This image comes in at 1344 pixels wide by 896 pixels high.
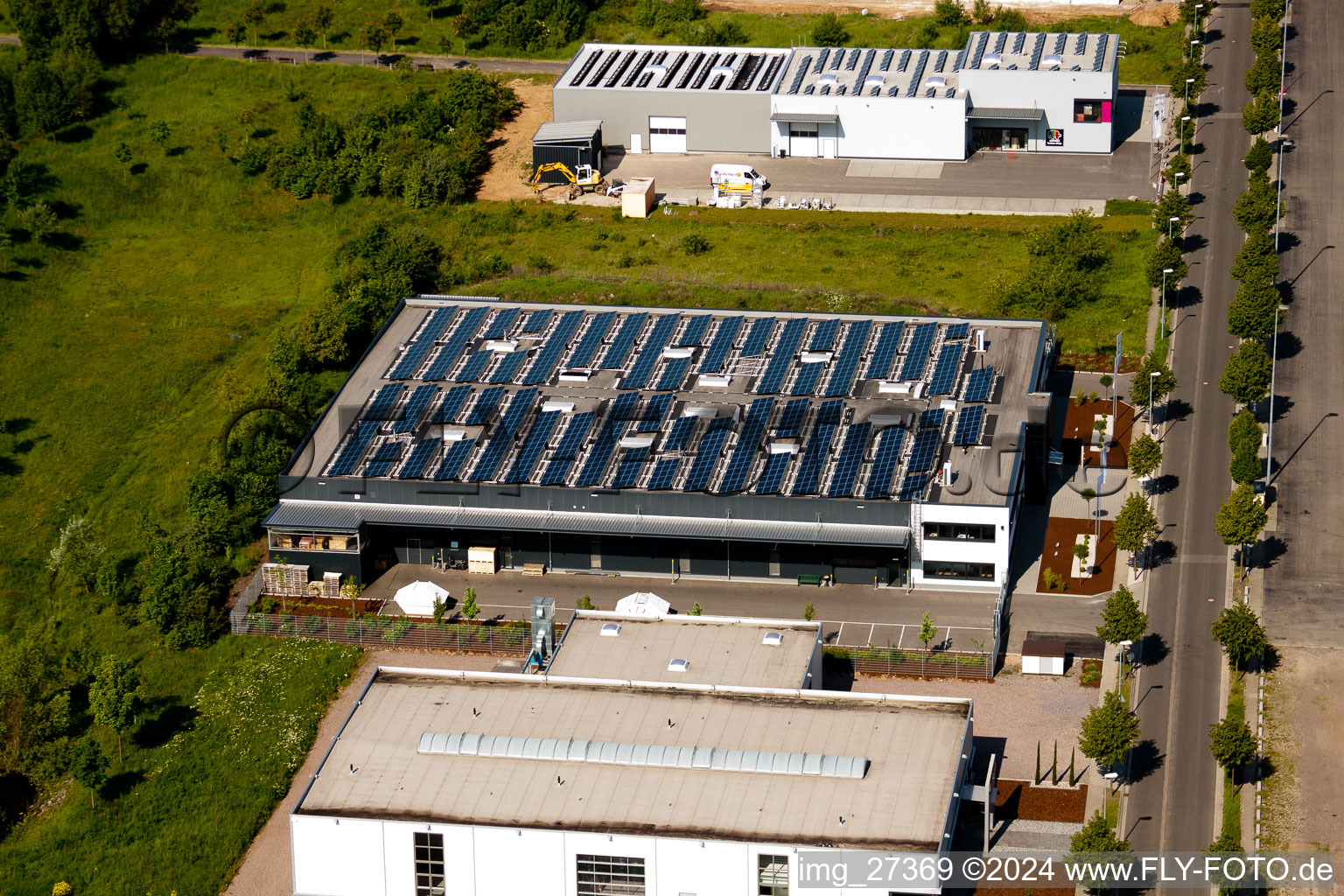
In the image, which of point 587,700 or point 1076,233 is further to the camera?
point 1076,233

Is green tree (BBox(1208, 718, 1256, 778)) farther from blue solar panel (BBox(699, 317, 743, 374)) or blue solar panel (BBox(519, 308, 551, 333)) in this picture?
blue solar panel (BBox(519, 308, 551, 333))

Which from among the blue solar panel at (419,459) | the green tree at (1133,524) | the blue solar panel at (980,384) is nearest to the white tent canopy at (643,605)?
the blue solar panel at (419,459)

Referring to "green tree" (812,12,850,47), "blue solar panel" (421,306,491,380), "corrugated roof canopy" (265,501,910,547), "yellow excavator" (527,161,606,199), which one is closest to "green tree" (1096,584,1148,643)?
"corrugated roof canopy" (265,501,910,547)

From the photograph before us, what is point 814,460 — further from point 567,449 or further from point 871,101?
point 871,101

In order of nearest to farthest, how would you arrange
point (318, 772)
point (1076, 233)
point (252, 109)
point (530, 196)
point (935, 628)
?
point (318, 772) → point (935, 628) → point (1076, 233) → point (530, 196) → point (252, 109)

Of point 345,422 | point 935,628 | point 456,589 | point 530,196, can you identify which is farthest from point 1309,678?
point 530,196

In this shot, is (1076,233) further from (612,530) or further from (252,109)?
(252,109)
